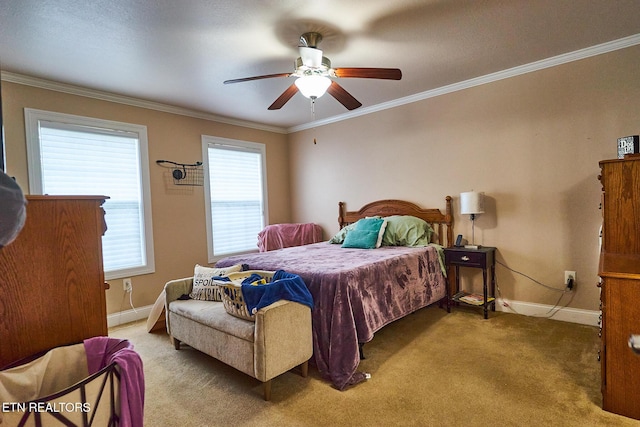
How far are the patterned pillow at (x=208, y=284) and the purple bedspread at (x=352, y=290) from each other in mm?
193

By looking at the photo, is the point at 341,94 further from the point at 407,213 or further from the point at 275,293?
the point at 407,213

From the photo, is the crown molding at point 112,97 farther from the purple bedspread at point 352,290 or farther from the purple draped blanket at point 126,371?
the purple draped blanket at point 126,371

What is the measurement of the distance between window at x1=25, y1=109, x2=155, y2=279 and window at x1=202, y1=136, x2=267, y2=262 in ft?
2.70

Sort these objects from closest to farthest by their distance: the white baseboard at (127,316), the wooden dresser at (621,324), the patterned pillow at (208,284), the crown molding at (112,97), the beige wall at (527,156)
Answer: the wooden dresser at (621,324), the patterned pillow at (208,284), the beige wall at (527,156), the crown molding at (112,97), the white baseboard at (127,316)

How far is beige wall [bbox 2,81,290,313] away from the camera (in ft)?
9.56

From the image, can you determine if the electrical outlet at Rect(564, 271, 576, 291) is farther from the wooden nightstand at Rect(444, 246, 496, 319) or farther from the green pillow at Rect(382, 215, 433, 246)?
the green pillow at Rect(382, 215, 433, 246)

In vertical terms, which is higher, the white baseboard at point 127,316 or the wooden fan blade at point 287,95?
the wooden fan blade at point 287,95

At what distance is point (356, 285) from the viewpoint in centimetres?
232

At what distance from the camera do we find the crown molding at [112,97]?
2.91m

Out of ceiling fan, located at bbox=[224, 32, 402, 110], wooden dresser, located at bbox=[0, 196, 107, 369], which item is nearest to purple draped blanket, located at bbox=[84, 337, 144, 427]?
wooden dresser, located at bbox=[0, 196, 107, 369]

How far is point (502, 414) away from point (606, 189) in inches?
60.7

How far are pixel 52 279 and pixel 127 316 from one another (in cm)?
269

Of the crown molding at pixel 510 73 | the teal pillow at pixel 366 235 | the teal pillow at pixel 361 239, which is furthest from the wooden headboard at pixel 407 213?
the crown molding at pixel 510 73

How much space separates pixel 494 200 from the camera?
3.36 metres
